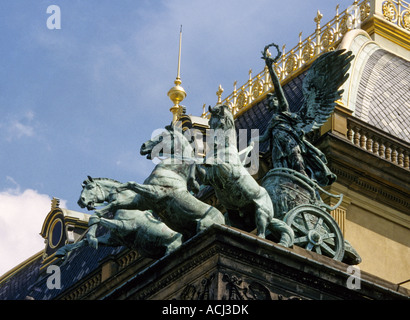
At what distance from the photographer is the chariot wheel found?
2031 centimetres

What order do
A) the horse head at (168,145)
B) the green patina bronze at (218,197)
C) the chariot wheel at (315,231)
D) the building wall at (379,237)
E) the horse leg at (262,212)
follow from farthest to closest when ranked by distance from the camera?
1. the building wall at (379,237)
2. the horse head at (168,145)
3. the chariot wheel at (315,231)
4. the green patina bronze at (218,197)
5. the horse leg at (262,212)

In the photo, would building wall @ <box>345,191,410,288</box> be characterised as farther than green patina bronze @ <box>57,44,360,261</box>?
Yes

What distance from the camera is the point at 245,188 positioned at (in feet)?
65.8

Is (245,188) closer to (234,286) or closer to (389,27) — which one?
(234,286)

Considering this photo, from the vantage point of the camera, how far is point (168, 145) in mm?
21453

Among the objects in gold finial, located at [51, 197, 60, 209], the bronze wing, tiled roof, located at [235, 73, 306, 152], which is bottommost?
the bronze wing

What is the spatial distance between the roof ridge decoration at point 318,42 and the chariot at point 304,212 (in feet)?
33.7

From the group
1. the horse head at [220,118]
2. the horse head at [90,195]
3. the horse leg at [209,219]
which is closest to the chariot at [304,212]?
the horse leg at [209,219]

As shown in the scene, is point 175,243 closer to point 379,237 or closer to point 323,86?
point 323,86

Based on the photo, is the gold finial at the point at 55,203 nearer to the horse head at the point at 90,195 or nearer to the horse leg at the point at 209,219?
the horse head at the point at 90,195

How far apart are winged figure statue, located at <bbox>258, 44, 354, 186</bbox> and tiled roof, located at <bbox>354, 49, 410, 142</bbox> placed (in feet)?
16.3

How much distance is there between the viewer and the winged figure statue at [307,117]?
22531 mm

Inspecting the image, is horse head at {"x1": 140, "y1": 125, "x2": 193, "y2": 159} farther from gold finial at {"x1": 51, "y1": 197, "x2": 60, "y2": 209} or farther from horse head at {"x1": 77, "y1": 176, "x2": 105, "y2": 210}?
gold finial at {"x1": 51, "y1": 197, "x2": 60, "y2": 209}

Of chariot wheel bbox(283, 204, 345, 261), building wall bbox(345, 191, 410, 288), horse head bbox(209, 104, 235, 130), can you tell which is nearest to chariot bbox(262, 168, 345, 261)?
chariot wheel bbox(283, 204, 345, 261)
